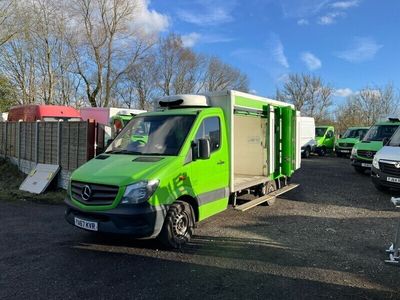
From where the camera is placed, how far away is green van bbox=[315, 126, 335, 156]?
28031mm

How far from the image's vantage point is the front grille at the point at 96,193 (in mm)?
5566

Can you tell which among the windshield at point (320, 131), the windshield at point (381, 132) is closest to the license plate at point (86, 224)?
the windshield at point (381, 132)

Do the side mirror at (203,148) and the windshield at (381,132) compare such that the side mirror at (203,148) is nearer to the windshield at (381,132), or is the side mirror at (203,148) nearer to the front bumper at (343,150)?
the windshield at (381,132)

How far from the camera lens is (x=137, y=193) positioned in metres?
5.47

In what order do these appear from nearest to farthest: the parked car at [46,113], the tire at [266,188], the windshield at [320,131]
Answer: the tire at [266,188] → the parked car at [46,113] → the windshield at [320,131]

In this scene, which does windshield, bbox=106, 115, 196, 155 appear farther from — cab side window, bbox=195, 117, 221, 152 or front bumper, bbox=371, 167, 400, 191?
front bumper, bbox=371, 167, 400, 191

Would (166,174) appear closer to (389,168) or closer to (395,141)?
(389,168)

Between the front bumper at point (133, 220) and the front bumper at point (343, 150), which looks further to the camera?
the front bumper at point (343, 150)

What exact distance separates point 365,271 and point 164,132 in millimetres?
3803

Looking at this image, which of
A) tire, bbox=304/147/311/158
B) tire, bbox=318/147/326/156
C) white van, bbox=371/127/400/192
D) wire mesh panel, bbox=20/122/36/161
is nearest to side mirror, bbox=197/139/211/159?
white van, bbox=371/127/400/192

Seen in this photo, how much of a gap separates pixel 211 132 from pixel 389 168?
600 cm

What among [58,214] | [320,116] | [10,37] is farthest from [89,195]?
[320,116]

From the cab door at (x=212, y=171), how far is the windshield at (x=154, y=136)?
0.30m

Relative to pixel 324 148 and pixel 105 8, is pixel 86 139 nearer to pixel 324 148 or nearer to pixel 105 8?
pixel 324 148
